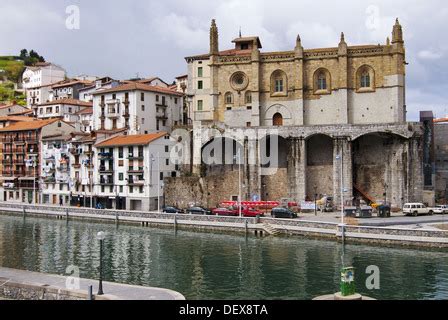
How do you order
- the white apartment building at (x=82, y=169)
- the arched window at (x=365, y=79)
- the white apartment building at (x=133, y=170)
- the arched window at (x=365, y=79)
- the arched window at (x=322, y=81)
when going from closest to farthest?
the arched window at (x=365, y=79), the arched window at (x=365, y=79), the white apartment building at (x=133, y=170), the arched window at (x=322, y=81), the white apartment building at (x=82, y=169)

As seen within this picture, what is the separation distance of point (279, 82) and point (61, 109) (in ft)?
218

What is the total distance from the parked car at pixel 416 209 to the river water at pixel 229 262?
58.8 feet

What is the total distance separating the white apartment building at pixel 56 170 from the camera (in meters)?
95.0

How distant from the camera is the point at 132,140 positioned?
282ft

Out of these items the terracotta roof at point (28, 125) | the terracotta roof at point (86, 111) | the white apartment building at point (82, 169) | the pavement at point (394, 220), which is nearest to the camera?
the pavement at point (394, 220)

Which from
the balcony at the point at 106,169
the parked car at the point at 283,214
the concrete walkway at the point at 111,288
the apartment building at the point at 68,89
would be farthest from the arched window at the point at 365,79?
the apartment building at the point at 68,89

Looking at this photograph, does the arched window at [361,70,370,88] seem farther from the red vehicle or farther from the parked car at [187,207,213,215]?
the parked car at [187,207,213,215]

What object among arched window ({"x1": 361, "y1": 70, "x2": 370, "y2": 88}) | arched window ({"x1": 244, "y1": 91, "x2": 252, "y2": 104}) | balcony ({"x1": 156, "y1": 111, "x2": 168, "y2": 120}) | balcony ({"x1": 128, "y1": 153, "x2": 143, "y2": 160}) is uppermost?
arched window ({"x1": 361, "y1": 70, "x2": 370, "y2": 88})

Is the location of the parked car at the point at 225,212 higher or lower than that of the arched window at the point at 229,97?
lower

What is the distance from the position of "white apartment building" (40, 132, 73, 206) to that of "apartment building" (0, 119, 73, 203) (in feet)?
5.40

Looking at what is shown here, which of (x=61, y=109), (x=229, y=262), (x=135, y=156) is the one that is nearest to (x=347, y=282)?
(x=229, y=262)

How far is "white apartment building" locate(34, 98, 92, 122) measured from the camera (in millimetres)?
129750

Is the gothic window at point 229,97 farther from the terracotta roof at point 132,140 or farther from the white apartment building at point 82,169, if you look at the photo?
the white apartment building at point 82,169

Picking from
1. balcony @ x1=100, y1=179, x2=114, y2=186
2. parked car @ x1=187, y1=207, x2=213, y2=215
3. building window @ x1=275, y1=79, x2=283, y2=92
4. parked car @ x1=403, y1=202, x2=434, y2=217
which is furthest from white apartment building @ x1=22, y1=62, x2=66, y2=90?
parked car @ x1=403, y1=202, x2=434, y2=217
